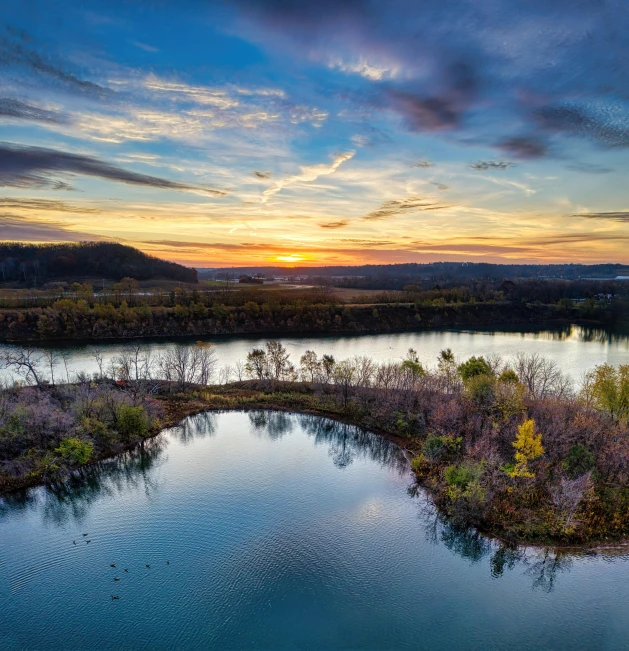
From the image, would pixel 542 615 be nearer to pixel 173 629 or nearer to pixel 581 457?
pixel 581 457

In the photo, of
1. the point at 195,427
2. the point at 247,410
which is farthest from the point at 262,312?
the point at 195,427

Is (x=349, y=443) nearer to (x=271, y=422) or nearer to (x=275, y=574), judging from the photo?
(x=271, y=422)

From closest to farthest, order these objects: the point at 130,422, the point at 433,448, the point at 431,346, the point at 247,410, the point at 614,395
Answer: the point at 433,448
the point at 614,395
the point at 130,422
the point at 247,410
the point at 431,346

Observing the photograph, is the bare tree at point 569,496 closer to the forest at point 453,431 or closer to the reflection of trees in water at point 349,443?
the forest at point 453,431

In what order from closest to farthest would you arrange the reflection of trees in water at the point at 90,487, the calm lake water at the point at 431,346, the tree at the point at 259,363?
the reflection of trees in water at the point at 90,487, the tree at the point at 259,363, the calm lake water at the point at 431,346

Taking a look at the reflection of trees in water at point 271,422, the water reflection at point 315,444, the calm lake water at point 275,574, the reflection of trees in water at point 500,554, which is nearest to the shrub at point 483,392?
the water reflection at point 315,444

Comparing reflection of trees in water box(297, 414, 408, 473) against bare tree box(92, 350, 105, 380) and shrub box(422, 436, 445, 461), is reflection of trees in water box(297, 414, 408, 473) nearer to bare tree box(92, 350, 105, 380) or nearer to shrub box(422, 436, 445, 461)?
shrub box(422, 436, 445, 461)

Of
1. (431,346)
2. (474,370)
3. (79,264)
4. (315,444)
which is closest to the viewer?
(315,444)
